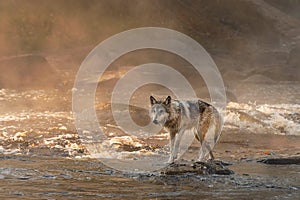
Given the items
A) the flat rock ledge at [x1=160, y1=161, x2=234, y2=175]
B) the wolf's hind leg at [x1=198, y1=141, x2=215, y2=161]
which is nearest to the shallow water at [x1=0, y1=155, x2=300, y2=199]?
the flat rock ledge at [x1=160, y1=161, x2=234, y2=175]

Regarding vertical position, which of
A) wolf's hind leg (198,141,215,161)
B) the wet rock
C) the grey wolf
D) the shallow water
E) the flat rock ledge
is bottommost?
the shallow water

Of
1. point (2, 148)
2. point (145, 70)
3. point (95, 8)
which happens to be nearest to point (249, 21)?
point (95, 8)

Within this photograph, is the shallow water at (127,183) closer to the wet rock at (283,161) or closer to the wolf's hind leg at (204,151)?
the wet rock at (283,161)

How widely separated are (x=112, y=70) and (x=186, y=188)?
1810cm

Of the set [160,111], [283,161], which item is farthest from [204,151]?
[283,161]

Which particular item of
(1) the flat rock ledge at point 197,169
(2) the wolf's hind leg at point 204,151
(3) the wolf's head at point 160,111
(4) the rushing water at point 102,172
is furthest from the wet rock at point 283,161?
(3) the wolf's head at point 160,111

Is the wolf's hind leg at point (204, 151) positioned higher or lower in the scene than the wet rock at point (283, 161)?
higher

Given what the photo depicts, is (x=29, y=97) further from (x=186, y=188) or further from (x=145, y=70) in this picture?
(x=186, y=188)

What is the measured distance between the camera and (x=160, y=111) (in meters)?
9.47

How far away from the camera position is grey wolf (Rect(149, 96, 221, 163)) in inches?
376

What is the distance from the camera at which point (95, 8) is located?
112 feet

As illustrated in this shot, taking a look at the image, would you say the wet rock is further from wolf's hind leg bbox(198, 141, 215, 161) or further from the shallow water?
wolf's hind leg bbox(198, 141, 215, 161)

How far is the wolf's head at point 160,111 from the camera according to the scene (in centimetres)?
943

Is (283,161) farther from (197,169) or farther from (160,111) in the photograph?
(160,111)
